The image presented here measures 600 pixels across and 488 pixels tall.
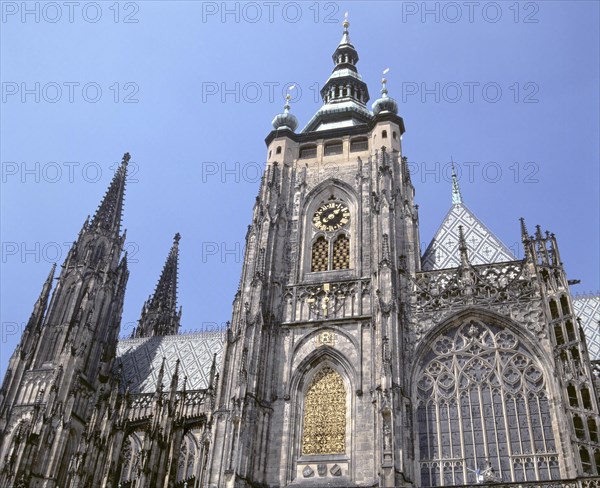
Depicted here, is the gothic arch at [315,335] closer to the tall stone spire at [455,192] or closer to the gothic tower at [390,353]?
the gothic tower at [390,353]

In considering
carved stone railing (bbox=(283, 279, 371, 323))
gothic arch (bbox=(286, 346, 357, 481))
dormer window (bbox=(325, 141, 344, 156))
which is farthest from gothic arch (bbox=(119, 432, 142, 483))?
dormer window (bbox=(325, 141, 344, 156))

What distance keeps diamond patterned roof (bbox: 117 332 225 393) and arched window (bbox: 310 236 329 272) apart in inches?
444

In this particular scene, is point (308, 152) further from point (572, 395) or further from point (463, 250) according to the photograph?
point (572, 395)

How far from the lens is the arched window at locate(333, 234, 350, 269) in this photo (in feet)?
91.2

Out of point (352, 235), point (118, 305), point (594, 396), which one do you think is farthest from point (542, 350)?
point (118, 305)

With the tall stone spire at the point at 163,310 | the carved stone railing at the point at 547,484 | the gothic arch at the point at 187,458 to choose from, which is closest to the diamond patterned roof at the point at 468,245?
the carved stone railing at the point at 547,484

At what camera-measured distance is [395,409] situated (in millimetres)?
21641

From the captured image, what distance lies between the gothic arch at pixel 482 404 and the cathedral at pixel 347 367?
5 centimetres

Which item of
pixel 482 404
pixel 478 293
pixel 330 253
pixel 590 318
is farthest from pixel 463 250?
pixel 590 318

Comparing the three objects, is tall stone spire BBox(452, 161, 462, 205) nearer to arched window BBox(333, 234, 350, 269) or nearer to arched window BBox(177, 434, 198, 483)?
arched window BBox(333, 234, 350, 269)

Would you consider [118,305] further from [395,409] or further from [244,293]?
[395,409]

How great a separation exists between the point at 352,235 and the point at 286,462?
1009cm

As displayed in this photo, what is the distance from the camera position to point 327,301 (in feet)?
85.9

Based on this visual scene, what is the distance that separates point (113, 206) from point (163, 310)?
11275 millimetres
